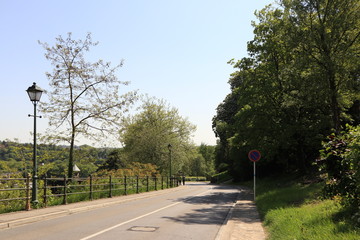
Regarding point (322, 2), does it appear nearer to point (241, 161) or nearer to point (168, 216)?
point (168, 216)

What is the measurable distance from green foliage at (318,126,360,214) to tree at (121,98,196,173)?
28.7 meters

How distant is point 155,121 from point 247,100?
96.3 ft

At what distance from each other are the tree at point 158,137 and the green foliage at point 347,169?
28674 mm

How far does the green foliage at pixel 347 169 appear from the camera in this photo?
22.7 ft

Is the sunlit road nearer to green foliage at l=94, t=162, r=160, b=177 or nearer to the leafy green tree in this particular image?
green foliage at l=94, t=162, r=160, b=177

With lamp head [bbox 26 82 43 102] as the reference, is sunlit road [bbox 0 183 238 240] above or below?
below

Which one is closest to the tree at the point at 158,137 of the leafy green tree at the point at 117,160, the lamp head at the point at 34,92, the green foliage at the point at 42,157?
the leafy green tree at the point at 117,160

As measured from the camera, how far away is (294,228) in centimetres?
739

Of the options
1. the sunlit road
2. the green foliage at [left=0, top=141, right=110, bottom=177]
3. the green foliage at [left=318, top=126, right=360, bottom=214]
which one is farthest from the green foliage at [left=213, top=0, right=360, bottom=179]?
the green foliage at [left=0, top=141, right=110, bottom=177]

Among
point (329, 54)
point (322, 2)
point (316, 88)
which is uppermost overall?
point (322, 2)

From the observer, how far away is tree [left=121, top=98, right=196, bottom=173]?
43.4 meters

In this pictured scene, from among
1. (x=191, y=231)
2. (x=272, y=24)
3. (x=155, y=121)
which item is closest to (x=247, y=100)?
(x=272, y=24)

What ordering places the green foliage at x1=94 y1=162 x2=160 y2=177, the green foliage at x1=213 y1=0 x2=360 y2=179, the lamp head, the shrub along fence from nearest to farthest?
the shrub along fence < the lamp head < the green foliage at x1=213 y1=0 x2=360 y2=179 < the green foliage at x1=94 y1=162 x2=160 y2=177

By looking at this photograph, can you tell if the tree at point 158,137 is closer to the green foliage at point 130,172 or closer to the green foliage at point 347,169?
the green foliage at point 130,172
